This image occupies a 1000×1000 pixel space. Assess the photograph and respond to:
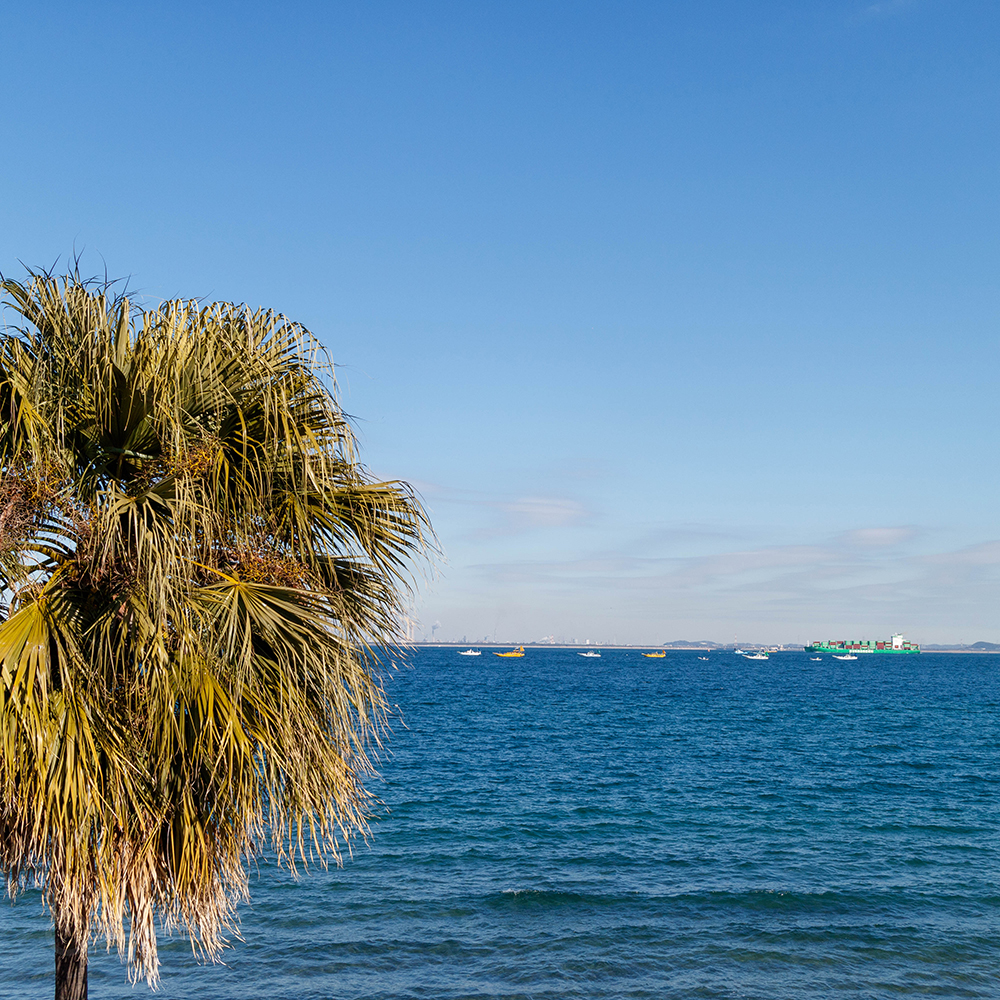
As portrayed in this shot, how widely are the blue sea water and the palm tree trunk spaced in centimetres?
314

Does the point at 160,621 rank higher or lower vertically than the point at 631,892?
higher

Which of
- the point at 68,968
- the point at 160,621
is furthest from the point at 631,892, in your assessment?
the point at 160,621

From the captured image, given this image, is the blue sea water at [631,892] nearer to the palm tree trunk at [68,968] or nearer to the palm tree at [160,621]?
the palm tree at [160,621]

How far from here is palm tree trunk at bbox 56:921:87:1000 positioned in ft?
20.6

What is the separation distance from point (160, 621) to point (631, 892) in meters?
15.0

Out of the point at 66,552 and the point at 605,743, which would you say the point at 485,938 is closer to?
the point at 66,552

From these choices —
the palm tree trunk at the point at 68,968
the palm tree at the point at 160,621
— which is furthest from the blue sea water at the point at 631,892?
the palm tree trunk at the point at 68,968

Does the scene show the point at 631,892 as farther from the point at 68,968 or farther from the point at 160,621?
the point at 160,621

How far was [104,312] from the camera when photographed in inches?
251

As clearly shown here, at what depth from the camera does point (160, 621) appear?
571 centimetres

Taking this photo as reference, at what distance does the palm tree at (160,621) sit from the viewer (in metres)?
5.58

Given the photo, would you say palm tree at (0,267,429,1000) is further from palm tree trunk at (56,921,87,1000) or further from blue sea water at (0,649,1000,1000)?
blue sea water at (0,649,1000,1000)

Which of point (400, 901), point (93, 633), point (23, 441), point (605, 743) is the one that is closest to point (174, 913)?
point (93, 633)

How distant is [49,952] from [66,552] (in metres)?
11.6
